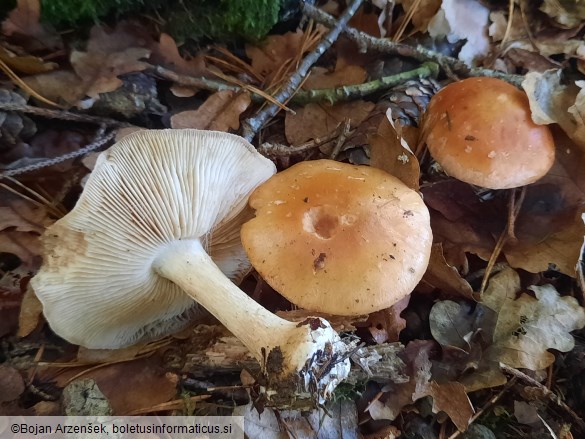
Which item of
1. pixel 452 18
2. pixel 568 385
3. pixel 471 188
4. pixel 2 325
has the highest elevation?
pixel 452 18

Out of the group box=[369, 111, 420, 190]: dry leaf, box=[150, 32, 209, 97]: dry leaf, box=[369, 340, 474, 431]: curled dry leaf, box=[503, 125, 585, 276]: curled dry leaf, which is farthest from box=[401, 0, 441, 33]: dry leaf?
box=[369, 340, 474, 431]: curled dry leaf

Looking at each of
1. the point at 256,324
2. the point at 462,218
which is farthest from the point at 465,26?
the point at 256,324

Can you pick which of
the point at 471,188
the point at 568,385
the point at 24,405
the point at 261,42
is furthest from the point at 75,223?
the point at 568,385

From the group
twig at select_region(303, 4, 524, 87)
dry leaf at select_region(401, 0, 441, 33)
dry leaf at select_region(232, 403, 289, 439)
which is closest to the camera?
dry leaf at select_region(232, 403, 289, 439)

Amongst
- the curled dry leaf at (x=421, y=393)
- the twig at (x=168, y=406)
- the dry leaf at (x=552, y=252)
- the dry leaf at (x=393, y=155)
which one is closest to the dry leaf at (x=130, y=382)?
the twig at (x=168, y=406)

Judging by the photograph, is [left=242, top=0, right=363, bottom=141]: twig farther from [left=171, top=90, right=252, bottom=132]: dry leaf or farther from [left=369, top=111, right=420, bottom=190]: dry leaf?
[left=369, top=111, right=420, bottom=190]: dry leaf

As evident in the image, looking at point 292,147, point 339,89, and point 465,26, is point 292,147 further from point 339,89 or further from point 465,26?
point 465,26

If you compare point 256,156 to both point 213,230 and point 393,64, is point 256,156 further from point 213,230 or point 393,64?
point 393,64
